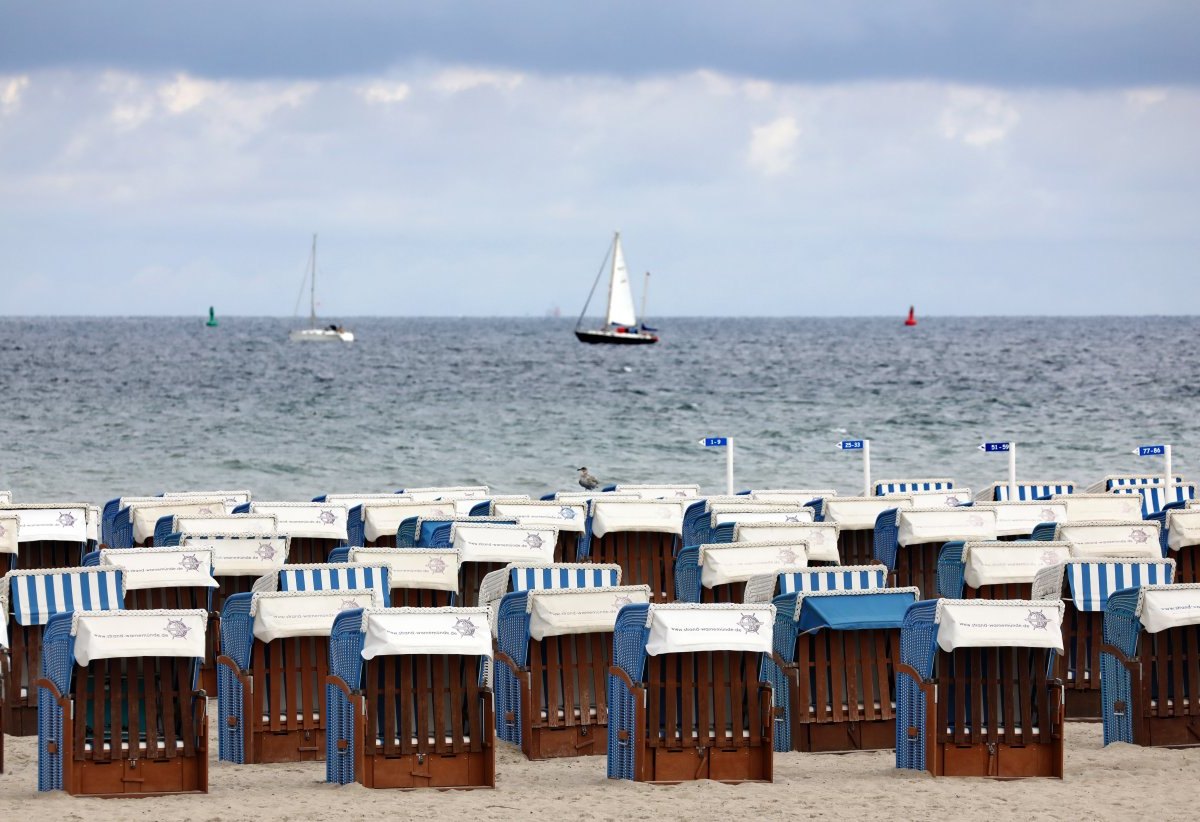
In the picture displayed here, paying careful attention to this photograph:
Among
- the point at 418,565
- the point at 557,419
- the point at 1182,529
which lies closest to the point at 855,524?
the point at 1182,529

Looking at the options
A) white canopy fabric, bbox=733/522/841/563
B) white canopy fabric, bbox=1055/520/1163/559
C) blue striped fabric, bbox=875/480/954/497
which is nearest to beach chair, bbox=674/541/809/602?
white canopy fabric, bbox=733/522/841/563

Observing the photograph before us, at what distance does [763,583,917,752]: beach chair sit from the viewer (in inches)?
384

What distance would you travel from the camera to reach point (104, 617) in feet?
28.2

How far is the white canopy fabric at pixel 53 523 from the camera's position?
13.9 metres

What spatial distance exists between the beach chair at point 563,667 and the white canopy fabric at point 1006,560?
2.59 meters

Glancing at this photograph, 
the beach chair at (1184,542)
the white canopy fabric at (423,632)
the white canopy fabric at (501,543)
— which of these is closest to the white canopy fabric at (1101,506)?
the beach chair at (1184,542)

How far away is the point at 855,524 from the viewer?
14.2m

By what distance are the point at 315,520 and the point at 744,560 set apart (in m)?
4.09

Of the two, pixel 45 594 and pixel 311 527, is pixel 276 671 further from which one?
pixel 311 527

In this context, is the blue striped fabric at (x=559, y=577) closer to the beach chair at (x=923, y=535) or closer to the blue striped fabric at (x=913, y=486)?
the beach chair at (x=923, y=535)

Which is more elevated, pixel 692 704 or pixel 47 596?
pixel 47 596

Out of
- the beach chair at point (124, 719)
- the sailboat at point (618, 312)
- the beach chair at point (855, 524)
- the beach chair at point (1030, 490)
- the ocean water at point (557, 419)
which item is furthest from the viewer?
the sailboat at point (618, 312)

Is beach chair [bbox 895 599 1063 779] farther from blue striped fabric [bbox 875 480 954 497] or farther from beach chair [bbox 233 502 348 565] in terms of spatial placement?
blue striped fabric [bbox 875 480 954 497]

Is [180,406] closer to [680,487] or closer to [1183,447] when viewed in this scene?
[1183,447]
